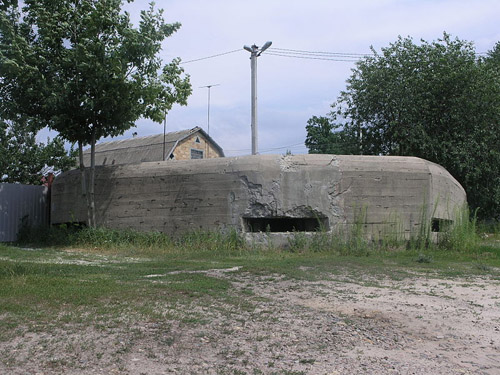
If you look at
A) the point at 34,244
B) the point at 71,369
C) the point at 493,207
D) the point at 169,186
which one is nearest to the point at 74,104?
the point at 169,186

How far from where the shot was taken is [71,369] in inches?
141

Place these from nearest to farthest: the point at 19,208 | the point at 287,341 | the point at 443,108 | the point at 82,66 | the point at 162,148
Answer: the point at 287,341 → the point at 82,66 → the point at 19,208 → the point at 443,108 → the point at 162,148

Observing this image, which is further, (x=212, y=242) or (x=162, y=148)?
(x=162, y=148)

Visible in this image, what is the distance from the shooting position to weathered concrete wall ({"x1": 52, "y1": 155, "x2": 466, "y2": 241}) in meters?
11.8

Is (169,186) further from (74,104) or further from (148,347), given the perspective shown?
(148,347)

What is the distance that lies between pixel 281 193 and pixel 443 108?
27.2 feet

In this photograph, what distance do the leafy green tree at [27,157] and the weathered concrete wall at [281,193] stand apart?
7308mm

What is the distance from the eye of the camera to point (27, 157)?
18250 millimetres

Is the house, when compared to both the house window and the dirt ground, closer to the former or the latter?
the house window

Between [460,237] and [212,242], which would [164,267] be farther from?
[460,237]

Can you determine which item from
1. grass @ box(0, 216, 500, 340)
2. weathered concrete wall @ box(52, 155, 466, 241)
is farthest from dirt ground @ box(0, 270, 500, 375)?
weathered concrete wall @ box(52, 155, 466, 241)

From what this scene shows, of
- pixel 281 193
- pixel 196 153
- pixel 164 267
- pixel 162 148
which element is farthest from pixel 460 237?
pixel 196 153

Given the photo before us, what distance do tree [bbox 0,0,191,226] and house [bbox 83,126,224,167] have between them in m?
12.3

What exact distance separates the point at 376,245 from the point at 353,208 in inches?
40.2
